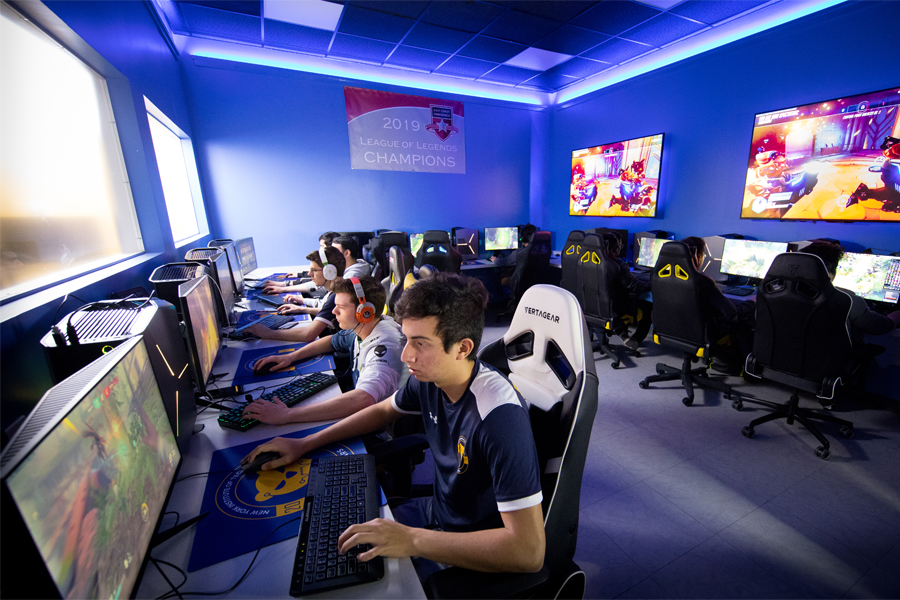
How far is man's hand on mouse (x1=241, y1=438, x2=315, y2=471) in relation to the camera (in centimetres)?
111

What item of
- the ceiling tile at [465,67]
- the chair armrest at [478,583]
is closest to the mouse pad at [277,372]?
the chair armrest at [478,583]

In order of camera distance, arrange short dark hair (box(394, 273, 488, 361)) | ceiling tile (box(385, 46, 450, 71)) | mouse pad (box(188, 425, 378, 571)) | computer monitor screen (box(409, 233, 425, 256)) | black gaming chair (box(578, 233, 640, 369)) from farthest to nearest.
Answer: computer monitor screen (box(409, 233, 425, 256)) < ceiling tile (box(385, 46, 450, 71)) < black gaming chair (box(578, 233, 640, 369)) < short dark hair (box(394, 273, 488, 361)) < mouse pad (box(188, 425, 378, 571))

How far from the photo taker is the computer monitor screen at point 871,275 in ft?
8.29

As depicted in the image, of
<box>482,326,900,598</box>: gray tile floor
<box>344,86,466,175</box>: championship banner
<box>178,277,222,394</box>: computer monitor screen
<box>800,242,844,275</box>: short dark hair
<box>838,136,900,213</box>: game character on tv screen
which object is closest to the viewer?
<box>178,277,222,394</box>: computer monitor screen

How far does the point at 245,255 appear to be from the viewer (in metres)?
3.85

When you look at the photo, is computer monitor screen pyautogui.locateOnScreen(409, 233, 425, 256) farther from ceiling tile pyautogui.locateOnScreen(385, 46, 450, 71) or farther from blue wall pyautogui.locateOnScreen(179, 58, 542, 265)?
ceiling tile pyautogui.locateOnScreen(385, 46, 450, 71)

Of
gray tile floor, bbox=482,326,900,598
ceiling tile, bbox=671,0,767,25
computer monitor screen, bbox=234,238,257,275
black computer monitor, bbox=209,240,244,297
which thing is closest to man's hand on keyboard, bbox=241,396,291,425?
gray tile floor, bbox=482,326,900,598

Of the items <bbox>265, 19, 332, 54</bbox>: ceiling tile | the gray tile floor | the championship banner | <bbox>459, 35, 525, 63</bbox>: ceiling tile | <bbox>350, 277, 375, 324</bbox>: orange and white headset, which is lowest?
the gray tile floor

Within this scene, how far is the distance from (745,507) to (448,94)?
17.9 ft

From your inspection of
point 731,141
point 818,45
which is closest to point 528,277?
point 731,141

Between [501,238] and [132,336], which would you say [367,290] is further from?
[501,238]

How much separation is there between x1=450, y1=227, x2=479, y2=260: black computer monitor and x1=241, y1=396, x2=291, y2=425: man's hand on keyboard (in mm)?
4428

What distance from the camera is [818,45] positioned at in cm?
320

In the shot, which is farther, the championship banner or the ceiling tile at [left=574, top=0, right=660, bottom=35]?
the championship banner
